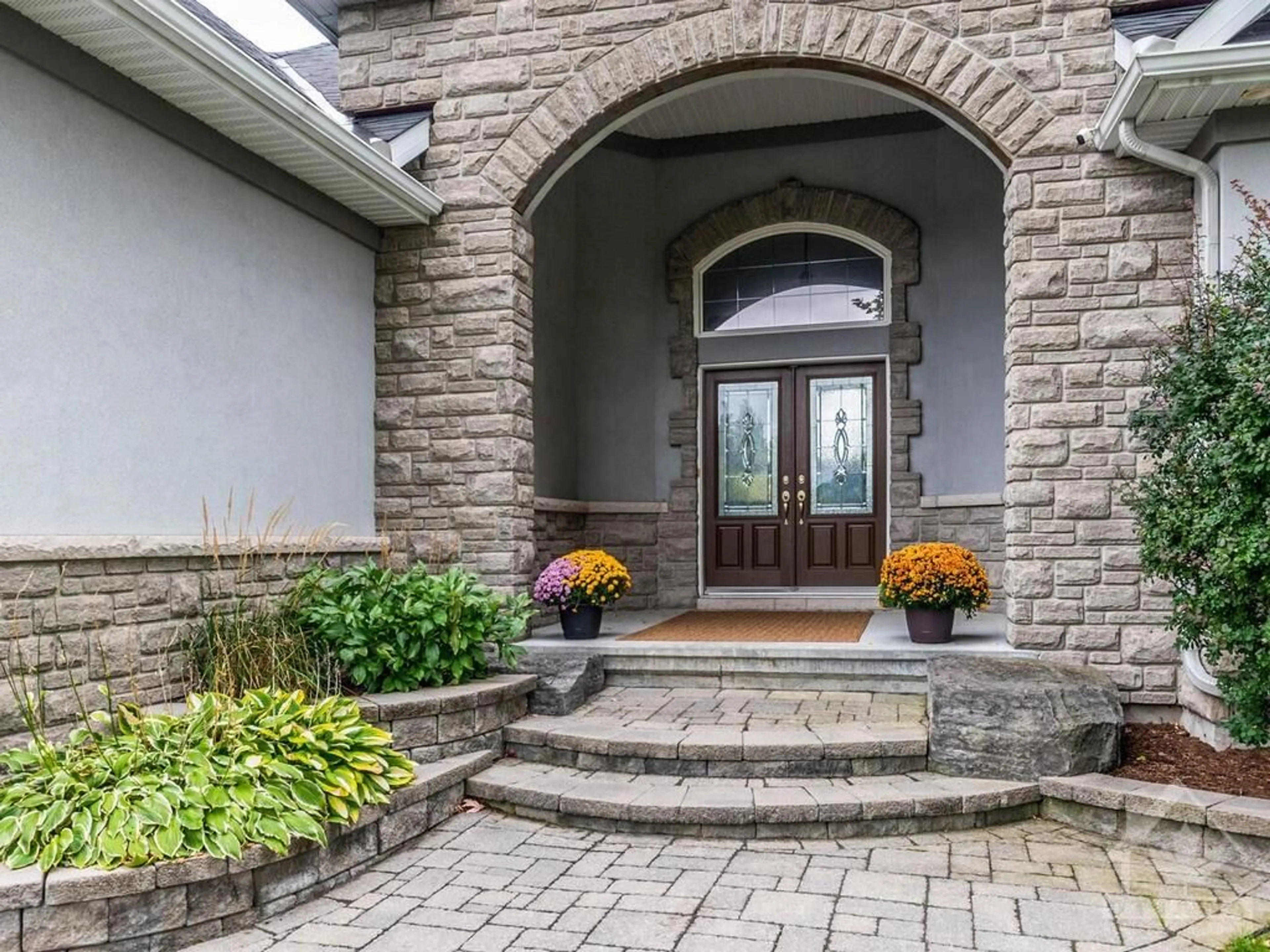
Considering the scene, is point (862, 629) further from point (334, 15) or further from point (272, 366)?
point (334, 15)

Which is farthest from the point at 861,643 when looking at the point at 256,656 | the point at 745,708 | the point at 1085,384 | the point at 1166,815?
the point at 256,656

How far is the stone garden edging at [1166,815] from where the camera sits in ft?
11.8

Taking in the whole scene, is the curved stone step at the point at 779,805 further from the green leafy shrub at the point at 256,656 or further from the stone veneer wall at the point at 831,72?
the stone veneer wall at the point at 831,72

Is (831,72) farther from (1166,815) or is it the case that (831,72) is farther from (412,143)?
(1166,815)

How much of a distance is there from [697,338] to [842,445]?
158cm

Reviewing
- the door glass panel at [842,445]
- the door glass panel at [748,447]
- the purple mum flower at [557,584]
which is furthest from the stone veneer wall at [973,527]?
the purple mum flower at [557,584]

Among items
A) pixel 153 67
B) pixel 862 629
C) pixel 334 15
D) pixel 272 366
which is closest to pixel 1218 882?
pixel 862 629

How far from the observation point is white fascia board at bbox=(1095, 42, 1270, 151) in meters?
4.14

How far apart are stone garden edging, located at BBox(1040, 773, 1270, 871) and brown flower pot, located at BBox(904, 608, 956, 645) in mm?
1461

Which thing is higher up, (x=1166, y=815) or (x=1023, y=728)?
(x=1023, y=728)

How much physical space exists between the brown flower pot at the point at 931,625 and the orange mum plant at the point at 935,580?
0.12 feet

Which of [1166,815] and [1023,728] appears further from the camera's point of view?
[1023,728]

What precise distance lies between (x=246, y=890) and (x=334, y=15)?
17.9ft

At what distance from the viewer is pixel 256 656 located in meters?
4.43
